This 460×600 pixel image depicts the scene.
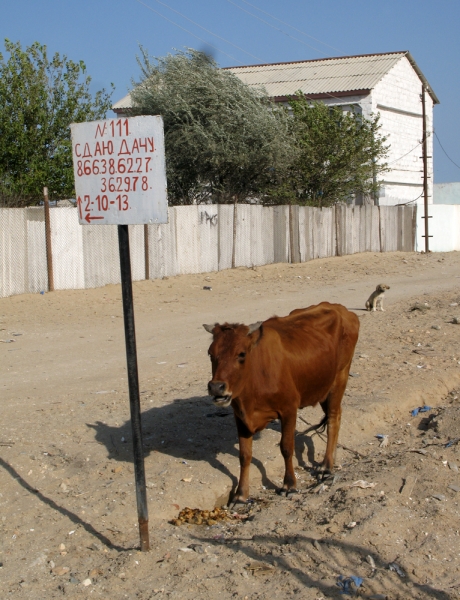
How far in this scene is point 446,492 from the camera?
18.9ft

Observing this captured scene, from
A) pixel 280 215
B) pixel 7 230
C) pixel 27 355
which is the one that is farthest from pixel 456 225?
pixel 27 355

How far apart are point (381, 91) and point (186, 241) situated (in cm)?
1896

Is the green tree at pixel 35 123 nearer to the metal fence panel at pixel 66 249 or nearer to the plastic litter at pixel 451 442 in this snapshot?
the metal fence panel at pixel 66 249

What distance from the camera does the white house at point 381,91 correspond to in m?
33.9

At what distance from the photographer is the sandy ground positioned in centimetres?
454

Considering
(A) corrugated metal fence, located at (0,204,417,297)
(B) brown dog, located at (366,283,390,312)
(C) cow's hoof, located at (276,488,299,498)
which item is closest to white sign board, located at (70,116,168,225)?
(C) cow's hoof, located at (276,488,299,498)

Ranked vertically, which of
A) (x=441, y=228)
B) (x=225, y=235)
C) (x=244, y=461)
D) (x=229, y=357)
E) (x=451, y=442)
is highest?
(x=225, y=235)

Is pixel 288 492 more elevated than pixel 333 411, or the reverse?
pixel 333 411

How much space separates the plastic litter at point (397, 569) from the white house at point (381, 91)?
29680mm

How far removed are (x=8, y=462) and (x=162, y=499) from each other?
1.51m

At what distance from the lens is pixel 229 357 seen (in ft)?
17.6

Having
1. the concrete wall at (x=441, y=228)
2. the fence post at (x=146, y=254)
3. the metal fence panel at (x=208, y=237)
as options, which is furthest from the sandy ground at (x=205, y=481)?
the concrete wall at (x=441, y=228)

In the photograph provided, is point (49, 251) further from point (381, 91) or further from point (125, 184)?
point (381, 91)

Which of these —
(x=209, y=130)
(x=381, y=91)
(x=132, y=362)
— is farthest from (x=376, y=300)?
(x=381, y=91)
